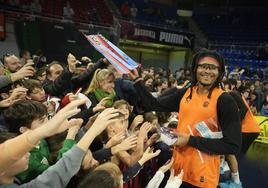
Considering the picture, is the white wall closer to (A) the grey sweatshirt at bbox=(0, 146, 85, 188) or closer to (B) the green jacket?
(B) the green jacket

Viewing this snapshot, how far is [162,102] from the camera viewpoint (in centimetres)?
276

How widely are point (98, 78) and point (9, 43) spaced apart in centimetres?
898

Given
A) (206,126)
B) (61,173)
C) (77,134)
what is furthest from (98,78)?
(61,173)

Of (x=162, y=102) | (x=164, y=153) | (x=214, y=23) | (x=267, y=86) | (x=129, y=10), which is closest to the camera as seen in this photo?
(x=162, y=102)

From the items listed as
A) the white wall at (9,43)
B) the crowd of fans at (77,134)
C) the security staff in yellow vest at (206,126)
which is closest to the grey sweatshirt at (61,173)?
the crowd of fans at (77,134)

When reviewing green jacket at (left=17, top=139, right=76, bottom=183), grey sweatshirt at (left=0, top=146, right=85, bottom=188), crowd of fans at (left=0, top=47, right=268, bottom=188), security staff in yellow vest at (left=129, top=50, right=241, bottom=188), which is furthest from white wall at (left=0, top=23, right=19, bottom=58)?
grey sweatshirt at (left=0, top=146, right=85, bottom=188)

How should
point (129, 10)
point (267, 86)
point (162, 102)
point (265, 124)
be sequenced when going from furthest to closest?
point (129, 10) < point (267, 86) < point (265, 124) < point (162, 102)

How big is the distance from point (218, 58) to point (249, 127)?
0.79 m

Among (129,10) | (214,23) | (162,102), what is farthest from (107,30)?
(162,102)

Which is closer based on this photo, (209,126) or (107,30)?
(209,126)

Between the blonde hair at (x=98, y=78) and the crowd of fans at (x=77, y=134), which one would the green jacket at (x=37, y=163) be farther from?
the blonde hair at (x=98, y=78)

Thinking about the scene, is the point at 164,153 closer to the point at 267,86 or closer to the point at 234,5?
the point at 267,86

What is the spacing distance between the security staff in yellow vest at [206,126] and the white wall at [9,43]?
10540 millimetres

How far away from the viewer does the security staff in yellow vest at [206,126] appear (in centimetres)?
232
